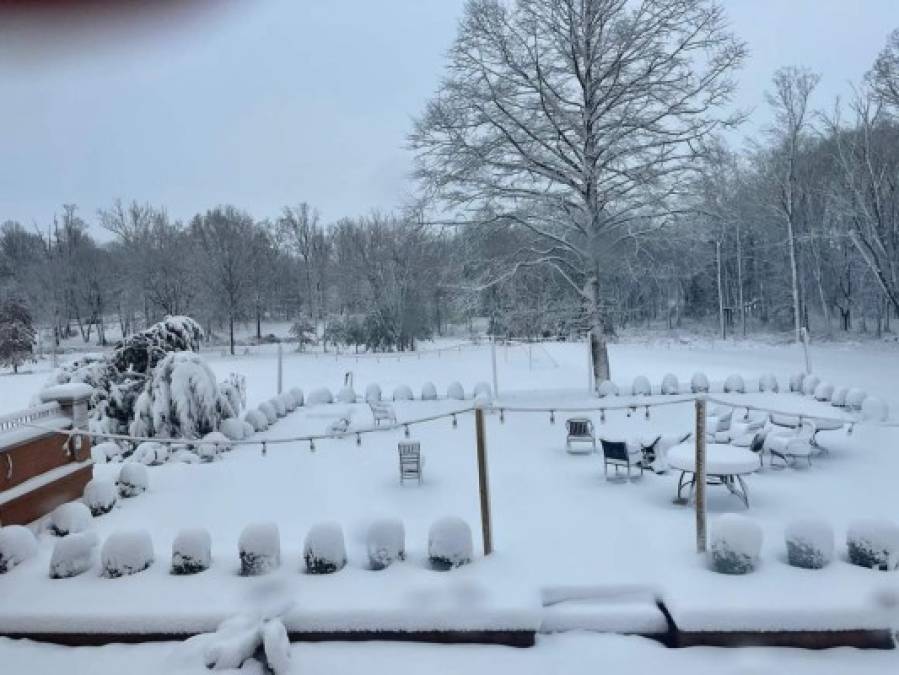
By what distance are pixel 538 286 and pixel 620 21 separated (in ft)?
59.9

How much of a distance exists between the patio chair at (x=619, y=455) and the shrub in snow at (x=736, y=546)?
3246 mm

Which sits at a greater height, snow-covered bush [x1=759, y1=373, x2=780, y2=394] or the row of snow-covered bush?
snow-covered bush [x1=759, y1=373, x2=780, y2=394]

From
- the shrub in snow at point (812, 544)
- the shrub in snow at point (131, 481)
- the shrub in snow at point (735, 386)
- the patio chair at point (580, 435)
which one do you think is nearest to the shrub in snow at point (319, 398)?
the shrub in snow at point (131, 481)

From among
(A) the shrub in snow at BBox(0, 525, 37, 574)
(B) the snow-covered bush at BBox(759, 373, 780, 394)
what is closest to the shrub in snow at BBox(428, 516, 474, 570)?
(A) the shrub in snow at BBox(0, 525, 37, 574)

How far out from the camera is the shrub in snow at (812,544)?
185 inches

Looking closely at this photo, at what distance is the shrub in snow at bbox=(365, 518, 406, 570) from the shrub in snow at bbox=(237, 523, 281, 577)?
0.80 meters

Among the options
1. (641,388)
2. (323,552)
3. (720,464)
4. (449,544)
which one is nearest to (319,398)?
(641,388)

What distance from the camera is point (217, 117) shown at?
7078mm

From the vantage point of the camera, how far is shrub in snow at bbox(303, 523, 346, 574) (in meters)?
4.97

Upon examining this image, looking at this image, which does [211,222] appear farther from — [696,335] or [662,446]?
[662,446]

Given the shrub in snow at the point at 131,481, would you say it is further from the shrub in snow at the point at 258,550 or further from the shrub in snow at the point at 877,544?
the shrub in snow at the point at 877,544

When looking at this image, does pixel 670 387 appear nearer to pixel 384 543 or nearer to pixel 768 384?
pixel 768 384

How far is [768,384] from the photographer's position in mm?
13562

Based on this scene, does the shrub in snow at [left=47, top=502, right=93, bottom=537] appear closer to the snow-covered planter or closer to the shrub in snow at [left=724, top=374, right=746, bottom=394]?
the snow-covered planter
